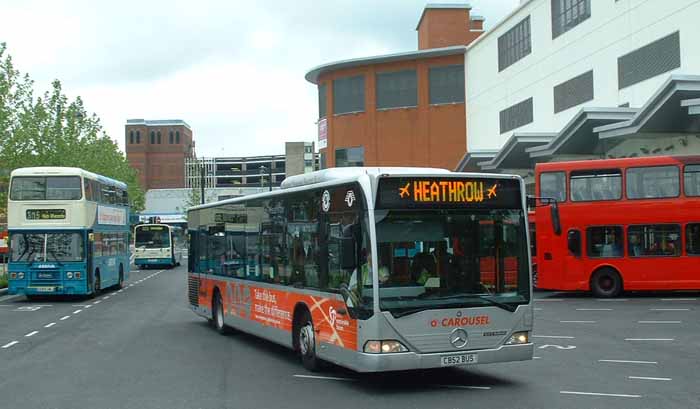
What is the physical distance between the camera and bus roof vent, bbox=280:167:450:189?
10.6 metres

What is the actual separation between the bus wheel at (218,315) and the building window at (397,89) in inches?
1664

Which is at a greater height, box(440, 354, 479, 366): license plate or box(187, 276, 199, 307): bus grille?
box(187, 276, 199, 307): bus grille

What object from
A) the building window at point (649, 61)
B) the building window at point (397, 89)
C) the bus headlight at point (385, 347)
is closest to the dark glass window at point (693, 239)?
the building window at point (649, 61)

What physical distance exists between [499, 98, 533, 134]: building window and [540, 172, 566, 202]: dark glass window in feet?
62.3

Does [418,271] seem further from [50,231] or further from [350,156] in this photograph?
[350,156]

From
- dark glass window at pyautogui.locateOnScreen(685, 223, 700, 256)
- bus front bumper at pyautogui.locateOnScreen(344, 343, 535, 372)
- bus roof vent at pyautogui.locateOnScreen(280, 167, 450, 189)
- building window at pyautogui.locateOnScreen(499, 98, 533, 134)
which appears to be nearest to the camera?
bus front bumper at pyautogui.locateOnScreen(344, 343, 535, 372)

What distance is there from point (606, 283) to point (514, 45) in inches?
949

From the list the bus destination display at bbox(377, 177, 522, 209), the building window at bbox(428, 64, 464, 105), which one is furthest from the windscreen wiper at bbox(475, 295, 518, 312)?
the building window at bbox(428, 64, 464, 105)

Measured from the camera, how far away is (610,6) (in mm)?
34938

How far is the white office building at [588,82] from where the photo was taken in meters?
28.6

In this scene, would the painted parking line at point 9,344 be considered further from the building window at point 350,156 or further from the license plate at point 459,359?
the building window at point 350,156

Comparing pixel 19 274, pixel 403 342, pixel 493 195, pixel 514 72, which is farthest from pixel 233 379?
pixel 514 72

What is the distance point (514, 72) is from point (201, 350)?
34816 mm

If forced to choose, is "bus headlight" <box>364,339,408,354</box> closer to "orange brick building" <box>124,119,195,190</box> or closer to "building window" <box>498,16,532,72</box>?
"building window" <box>498,16,532,72</box>
